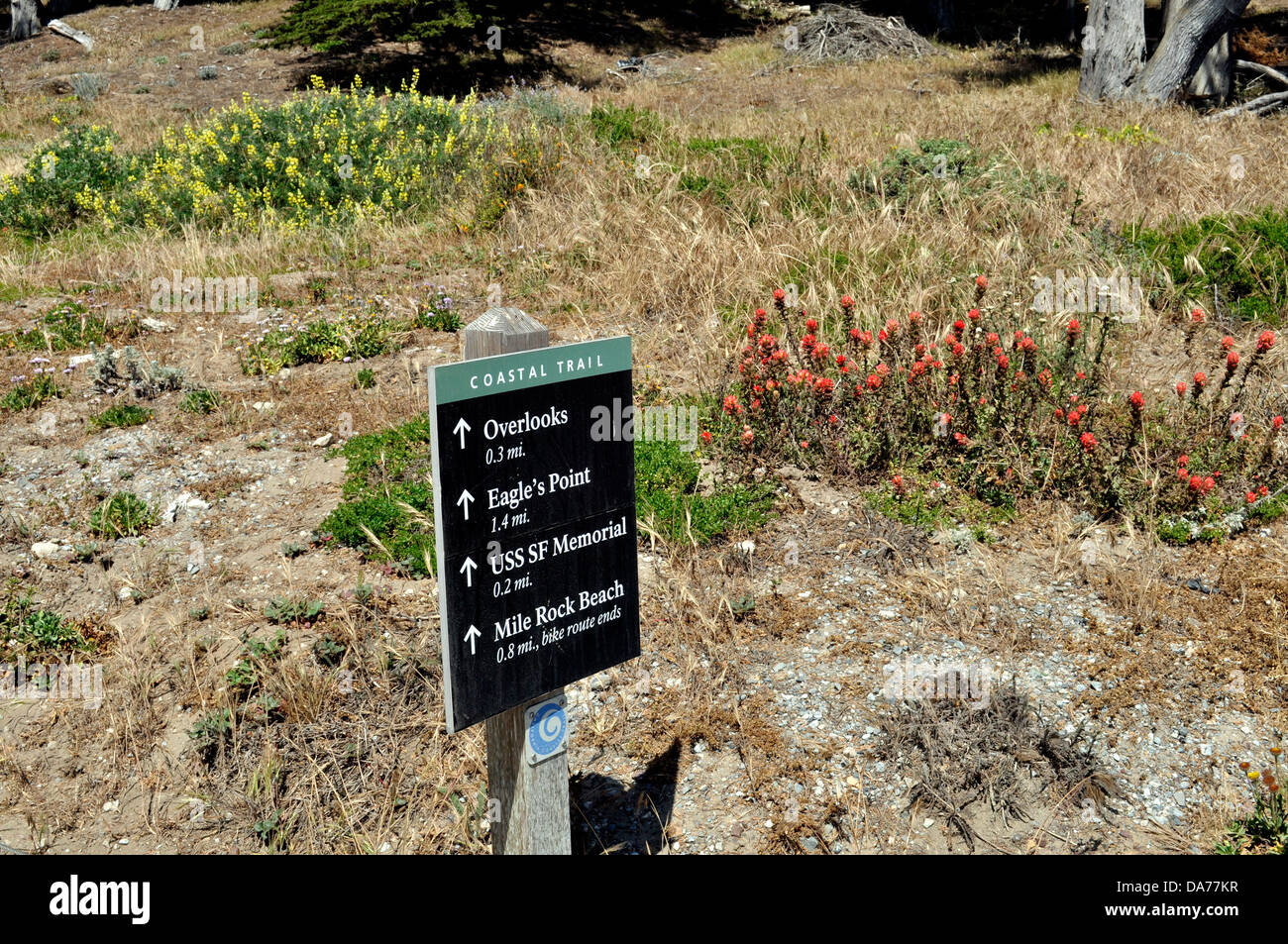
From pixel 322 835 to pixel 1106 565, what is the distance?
3.79 metres

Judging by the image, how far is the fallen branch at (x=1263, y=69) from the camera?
13844 millimetres

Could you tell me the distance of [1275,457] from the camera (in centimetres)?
566

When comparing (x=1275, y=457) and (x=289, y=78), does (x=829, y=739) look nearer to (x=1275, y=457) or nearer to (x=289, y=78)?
(x=1275, y=457)

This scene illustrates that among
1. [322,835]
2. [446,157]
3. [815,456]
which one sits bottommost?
[322,835]

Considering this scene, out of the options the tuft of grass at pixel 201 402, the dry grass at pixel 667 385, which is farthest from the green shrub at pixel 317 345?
the tuft of grass at pixel 201 402

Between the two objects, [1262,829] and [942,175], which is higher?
[942,175]

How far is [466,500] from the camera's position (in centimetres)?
273

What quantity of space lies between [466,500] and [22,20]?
32246mm

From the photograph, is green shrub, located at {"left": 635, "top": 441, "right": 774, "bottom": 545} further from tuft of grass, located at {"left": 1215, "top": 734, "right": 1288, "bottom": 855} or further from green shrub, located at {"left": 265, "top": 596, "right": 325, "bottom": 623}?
tuft of grass, located at {"left": 1215, "top": 734, "right": 1288, "bottom": 855}

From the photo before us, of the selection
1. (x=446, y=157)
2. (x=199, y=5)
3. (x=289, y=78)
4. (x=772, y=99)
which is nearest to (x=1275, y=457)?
(x=446, y=157)

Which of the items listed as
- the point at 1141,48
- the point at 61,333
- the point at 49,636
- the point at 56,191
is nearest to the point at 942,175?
the point at 61,333

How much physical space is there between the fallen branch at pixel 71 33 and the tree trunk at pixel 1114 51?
2384cm

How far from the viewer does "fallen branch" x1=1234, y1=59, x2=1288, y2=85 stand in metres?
13.8

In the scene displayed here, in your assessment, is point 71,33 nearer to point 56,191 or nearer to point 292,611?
point 56,191
